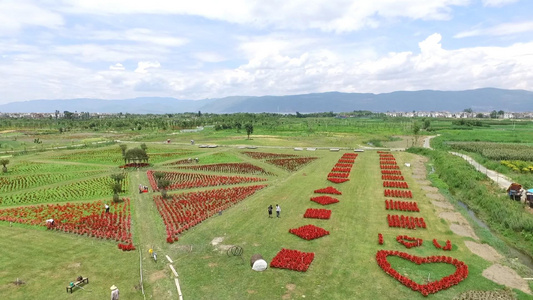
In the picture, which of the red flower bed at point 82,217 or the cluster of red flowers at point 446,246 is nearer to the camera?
the cluster of red flowers at point 446,246

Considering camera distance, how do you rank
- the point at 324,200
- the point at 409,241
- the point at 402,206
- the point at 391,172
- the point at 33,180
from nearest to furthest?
1. the point at 409,241
2. the point at 402,206
3. the point at 324,200
4. the point at 33,180
5. the point at 391,172

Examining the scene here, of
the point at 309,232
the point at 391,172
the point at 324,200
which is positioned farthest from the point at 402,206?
the point at 391,172

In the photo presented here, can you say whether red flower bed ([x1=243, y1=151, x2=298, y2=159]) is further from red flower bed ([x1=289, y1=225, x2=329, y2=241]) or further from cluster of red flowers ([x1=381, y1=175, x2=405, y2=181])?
red flower bed ([x1=289, y1=225, x2=329, y2=241])

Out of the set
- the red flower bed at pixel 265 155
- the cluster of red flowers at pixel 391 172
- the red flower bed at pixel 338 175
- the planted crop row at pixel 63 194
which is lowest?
the planted crop row at pixel 63 194

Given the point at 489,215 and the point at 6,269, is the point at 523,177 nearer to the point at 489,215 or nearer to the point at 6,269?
the point at 489,215

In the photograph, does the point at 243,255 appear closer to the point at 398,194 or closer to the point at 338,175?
the point at 398,194

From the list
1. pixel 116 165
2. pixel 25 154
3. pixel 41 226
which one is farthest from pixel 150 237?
pixel 25 154

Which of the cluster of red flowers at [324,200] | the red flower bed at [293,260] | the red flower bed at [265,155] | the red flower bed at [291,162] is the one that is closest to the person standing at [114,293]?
the red flower bed at [293,260]

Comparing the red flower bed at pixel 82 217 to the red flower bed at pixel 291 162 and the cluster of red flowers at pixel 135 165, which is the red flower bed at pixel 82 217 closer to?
the cluster of red flowers at pixel 135 165
